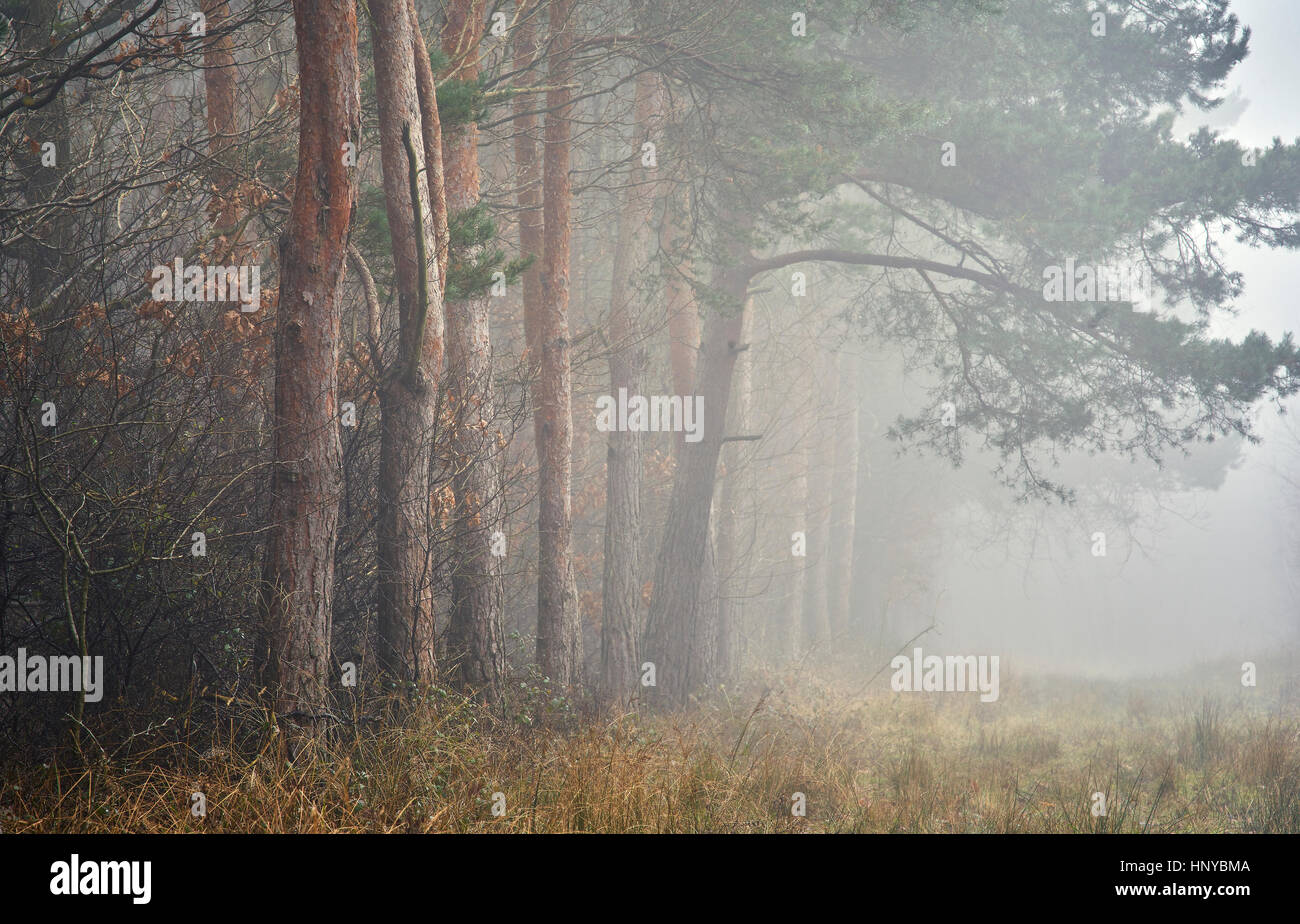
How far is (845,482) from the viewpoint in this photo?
2530 cm

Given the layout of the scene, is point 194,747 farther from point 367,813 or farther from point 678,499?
point 678,499

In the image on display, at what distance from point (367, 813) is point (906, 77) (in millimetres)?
13058

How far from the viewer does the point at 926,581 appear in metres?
29.0

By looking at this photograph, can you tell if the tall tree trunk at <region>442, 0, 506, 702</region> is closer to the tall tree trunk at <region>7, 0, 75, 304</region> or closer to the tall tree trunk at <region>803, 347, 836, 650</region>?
the tall tree trunk at <region>7, 0, 75, 304</region>

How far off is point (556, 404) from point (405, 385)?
3.44 meters

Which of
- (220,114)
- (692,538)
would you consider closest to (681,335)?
(692,538)

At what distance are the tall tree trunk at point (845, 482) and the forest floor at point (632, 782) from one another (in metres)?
14.2

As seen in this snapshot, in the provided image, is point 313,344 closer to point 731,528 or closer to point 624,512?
point 624,512

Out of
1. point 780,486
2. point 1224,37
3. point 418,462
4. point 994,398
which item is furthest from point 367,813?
point 780,486

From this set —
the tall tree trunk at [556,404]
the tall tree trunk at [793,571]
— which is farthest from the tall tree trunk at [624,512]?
the tall tree trunk at [793,571]

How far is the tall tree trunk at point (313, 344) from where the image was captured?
5.14 m

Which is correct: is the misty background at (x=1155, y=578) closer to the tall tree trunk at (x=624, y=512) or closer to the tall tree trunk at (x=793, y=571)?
the tall tree trunk at (x=793, y=571)

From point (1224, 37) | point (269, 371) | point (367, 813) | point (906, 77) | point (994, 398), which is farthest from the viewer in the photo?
point (906, 77)
